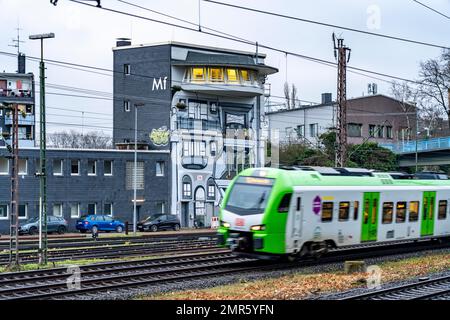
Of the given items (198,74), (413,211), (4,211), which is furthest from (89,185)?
(413,211)

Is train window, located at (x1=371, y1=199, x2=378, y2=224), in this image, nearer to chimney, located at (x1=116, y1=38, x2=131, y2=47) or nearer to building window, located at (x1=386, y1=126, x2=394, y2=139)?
chimney, located at (x1=116, y1=38, x2=131, y2=47)

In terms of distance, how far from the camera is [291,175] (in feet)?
73.5

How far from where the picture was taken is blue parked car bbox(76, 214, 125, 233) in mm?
52719

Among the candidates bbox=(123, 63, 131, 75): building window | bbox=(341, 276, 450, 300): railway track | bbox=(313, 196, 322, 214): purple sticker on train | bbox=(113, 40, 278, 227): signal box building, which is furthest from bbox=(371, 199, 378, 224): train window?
bbox=(123, 63, 131, 75): building window

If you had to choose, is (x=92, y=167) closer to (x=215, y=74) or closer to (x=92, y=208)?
(x=92, y=208)

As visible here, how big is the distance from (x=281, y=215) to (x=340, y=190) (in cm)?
333

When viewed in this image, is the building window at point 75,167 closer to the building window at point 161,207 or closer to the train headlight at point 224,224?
the building window at point 161,207

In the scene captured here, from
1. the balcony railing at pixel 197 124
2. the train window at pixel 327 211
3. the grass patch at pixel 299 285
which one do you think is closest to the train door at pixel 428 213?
the grass patch at pixel 299 285

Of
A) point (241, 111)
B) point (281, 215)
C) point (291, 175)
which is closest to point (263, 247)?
point (281, 215)

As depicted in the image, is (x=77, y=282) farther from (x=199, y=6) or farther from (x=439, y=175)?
(x=439, y=175)

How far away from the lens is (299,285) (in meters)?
18.5

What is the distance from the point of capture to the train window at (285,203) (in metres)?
21.7

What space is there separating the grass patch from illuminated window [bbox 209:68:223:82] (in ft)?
128
